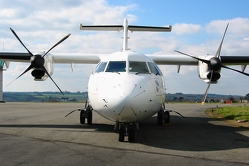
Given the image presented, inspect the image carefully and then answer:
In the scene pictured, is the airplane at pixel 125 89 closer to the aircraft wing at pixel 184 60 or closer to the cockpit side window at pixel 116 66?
the cockpit side window at pixel 116 66

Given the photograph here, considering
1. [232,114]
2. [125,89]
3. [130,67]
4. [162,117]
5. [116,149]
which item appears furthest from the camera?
[232,114]

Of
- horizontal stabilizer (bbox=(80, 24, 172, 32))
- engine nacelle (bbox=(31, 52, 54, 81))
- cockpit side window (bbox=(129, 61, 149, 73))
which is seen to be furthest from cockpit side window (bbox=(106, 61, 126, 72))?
horizontal stabilizer (bbox=(80, 24, 172, 32))

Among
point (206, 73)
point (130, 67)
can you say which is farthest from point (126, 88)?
point (206, 73)

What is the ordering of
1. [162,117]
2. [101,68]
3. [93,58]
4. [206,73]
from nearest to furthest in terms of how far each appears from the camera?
[101,68] → [162,117] → [206,73] → [93,58]

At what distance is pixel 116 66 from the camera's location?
10.2 metres

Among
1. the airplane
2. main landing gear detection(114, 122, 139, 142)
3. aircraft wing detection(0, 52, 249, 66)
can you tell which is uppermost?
aircraft wing detection(0, 52, 249, 66)

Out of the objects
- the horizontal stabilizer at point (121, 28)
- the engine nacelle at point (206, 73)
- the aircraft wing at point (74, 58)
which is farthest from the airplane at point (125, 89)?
the horizontal stabilizer at point (121, 28)

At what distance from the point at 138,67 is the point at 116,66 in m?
0.73

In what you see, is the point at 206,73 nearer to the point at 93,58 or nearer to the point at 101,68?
the point at 93,58

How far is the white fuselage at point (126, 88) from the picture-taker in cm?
844

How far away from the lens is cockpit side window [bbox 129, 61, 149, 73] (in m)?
9.95

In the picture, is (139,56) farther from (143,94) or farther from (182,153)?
(182,153)

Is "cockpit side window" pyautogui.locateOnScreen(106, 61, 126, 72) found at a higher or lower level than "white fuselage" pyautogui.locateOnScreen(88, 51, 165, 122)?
higher

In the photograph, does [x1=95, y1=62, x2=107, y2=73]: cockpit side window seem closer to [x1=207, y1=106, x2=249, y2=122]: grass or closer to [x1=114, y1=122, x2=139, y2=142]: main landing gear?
[x1=114, y1=122, x2=139, y2=142]: main landing gear
